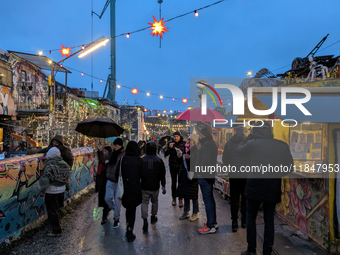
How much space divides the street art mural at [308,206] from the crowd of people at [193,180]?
0.89 metres

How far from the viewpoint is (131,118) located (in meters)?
35.8

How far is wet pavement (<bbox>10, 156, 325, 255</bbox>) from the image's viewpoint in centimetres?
357

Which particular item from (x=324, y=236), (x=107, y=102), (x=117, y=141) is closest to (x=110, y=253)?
(x=117, y=141)

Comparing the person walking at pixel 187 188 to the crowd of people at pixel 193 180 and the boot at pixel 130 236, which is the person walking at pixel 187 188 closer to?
the crowd of people at pixel 193 180

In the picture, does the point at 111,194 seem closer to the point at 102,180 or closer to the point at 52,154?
the point at 102,180

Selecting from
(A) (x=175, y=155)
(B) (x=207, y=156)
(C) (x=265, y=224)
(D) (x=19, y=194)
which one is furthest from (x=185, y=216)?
(D) (x=19, y=194)

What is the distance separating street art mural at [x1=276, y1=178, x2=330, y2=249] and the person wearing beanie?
14.6 ft

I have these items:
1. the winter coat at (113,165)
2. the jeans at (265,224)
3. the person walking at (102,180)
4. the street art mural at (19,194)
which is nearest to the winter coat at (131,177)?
the winter coat at (113,165)

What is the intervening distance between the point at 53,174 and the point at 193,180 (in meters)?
2.73

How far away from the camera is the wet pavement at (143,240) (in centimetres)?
357

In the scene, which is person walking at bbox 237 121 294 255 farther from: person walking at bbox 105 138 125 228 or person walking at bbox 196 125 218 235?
person walking at bbox 105 138 125 228

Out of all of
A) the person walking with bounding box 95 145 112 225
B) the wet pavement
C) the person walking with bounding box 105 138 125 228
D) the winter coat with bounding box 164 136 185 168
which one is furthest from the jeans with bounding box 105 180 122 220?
the winter coat with bounding box 164 136 185 168

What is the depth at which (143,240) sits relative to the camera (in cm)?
393

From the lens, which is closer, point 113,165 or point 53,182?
point 53,182
